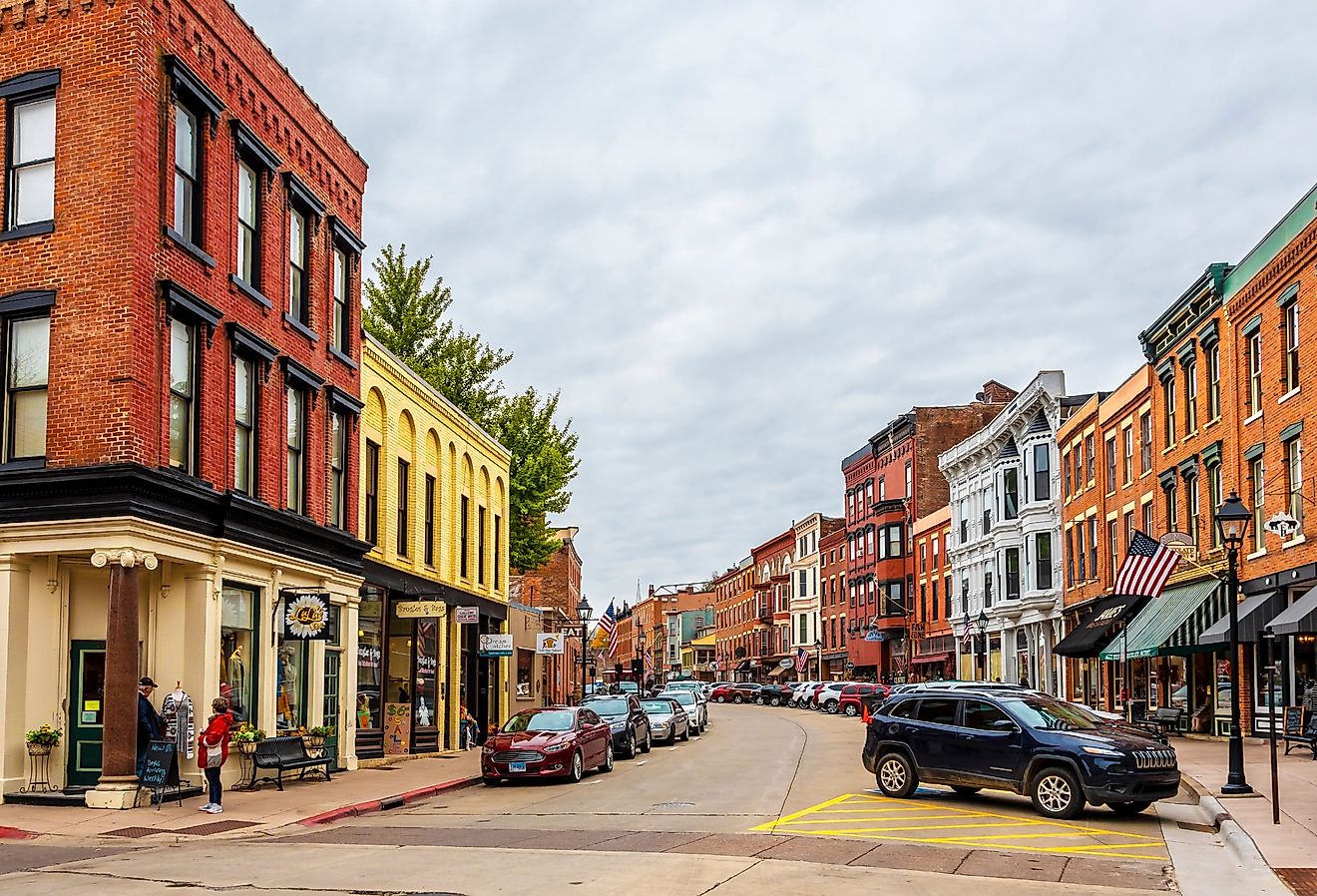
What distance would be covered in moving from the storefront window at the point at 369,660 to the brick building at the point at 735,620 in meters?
91.1

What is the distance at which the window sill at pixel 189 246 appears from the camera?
854 inches

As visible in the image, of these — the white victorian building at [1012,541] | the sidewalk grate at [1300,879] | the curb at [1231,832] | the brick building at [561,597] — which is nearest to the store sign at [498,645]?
the curb at [1231,832]

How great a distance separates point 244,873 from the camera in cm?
1402

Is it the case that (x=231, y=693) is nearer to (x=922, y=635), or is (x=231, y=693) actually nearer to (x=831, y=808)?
(x=831, y=808)

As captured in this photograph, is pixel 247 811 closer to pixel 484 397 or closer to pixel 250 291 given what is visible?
pixel 250 291

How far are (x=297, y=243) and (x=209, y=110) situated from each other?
469cm

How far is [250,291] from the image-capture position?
80.4 feet

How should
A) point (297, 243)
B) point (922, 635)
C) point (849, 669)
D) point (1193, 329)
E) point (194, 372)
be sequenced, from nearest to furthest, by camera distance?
point (194, 372), point (297, 243), point (1193, 329), point (922, 635), point (849, 669)

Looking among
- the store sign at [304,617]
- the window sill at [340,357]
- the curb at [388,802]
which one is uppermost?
the window sill at [340,357]

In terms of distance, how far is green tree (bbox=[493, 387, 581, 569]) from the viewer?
50875mm

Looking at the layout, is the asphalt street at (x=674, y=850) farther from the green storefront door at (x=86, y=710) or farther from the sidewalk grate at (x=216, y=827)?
the green storefront door at (x=86, y=710)

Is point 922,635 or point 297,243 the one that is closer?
point 297,243

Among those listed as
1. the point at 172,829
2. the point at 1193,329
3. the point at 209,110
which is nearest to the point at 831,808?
the point at 172,829

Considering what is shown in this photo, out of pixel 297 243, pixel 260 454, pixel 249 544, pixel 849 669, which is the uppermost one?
pixel 297 243
